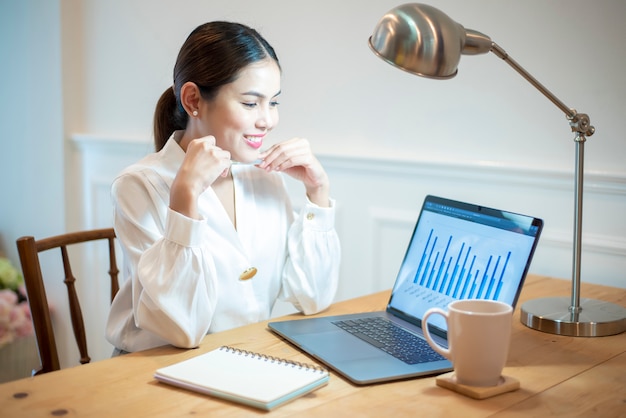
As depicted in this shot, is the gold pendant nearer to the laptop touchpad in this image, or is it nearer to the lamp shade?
the laptop touchpad

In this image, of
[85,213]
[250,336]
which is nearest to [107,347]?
[85,213]

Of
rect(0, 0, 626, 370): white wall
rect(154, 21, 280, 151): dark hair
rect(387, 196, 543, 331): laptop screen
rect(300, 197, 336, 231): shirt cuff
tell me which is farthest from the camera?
rect(0, 0, 626, 370): white wall

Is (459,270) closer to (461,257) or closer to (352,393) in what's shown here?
(461,257)

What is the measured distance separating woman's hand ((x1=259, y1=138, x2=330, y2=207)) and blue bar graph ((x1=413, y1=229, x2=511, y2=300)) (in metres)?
0.28

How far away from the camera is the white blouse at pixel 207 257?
1.32m

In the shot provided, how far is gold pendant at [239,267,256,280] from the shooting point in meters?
1.54

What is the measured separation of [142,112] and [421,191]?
111 cm

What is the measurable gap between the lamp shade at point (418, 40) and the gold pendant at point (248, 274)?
1.87ft

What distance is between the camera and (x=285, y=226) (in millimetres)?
1672

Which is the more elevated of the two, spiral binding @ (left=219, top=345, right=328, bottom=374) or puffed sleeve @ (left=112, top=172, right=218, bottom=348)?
puffed sleeve @ (left=112, top=172, right=218, bottom=348)

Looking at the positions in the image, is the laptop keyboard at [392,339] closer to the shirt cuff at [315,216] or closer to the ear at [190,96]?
the shirt cuff at [315,216]

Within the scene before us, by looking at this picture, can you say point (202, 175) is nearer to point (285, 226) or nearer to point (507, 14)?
point (285, 226)

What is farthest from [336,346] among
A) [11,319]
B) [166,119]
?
[11,319]

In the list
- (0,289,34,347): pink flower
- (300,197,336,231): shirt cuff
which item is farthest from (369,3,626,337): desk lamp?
(0,289,34,347): pink flower
